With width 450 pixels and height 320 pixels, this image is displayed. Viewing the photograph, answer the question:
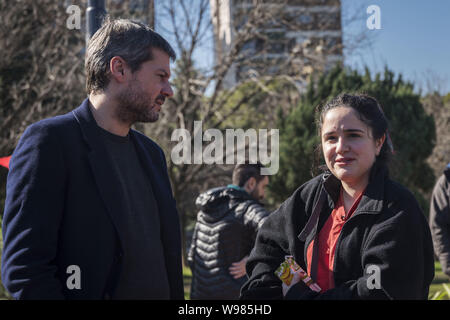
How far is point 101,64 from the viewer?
2.28 meters

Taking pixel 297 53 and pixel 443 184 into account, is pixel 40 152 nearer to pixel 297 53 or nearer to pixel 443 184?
pixel 443 184

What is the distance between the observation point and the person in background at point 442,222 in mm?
4336

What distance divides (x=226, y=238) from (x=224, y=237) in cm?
2

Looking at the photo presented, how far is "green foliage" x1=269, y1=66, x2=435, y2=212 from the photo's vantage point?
1089cm

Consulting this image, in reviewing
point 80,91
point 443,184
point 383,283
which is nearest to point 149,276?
point 383,283

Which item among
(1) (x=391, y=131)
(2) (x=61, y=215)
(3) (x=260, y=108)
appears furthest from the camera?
(3) (x=260, y=108)

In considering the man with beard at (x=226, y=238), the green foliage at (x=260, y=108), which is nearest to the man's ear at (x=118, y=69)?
the man with beard at (x=226, y=238)

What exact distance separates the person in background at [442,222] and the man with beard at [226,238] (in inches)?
58.1

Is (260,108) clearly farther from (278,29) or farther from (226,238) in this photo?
(226,238)

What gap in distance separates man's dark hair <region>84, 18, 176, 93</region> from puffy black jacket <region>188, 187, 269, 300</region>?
77.7 inches

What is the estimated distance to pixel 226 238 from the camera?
412 centimetres

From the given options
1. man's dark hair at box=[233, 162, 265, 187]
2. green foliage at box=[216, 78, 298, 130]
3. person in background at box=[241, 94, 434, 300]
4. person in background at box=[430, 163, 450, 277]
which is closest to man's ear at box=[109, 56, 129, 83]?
person in background at box=[241, 94, 434, 300]

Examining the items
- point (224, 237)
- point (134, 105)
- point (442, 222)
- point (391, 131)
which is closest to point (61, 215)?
point (134, 105)

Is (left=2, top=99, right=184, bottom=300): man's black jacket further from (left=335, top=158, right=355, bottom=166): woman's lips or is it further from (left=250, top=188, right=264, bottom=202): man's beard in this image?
(left=250, top=188, right=264, bottom=202): man's beard
